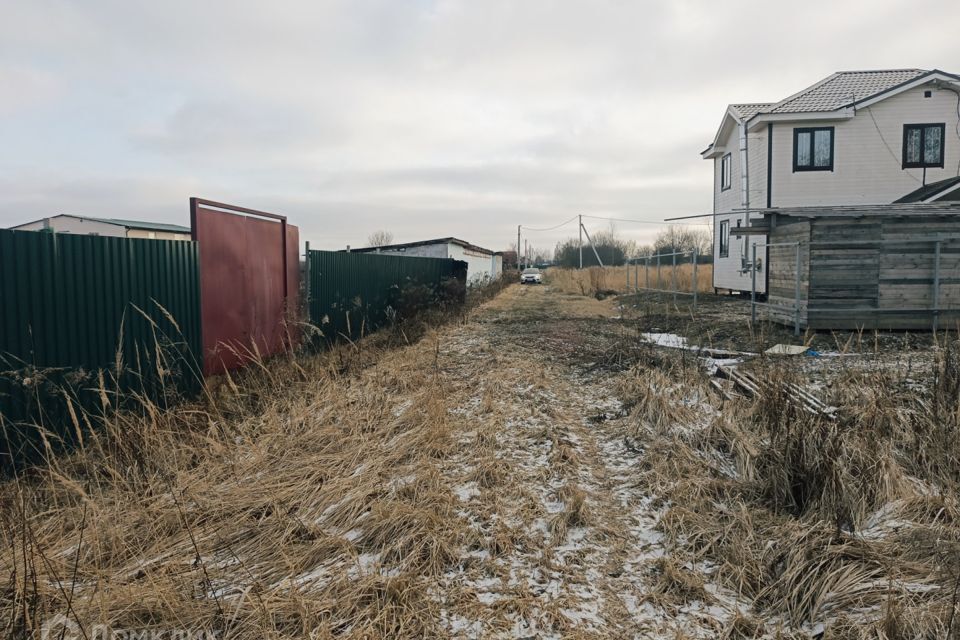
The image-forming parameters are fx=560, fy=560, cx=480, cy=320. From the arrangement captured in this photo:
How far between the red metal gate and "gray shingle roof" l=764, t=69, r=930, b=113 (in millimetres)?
16640

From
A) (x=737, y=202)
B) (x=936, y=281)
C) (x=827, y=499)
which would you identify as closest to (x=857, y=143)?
(x=737, y=202)

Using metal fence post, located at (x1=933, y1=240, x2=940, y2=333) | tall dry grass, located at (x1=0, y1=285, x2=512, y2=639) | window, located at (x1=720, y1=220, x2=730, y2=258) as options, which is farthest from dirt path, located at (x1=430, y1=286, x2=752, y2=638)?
window, located at (x1=720, y1=220, x2=730, y2=258)

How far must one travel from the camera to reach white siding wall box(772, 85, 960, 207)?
17547 mm

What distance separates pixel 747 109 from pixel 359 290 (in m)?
16.8

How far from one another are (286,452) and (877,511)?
12.4ft

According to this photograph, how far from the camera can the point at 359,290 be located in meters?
10.4

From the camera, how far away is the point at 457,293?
16453 millimetres

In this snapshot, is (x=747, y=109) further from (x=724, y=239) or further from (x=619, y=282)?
(x=619, y=282)

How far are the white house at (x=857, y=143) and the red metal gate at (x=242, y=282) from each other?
15950 mm

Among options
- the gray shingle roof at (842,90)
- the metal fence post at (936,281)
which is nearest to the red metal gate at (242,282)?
the metal fence post at (936,281)

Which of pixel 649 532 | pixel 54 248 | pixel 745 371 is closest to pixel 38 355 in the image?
pixel 54 248

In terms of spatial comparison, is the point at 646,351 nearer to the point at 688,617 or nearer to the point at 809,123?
the point at 688,617

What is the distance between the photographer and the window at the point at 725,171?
21422 millimetres

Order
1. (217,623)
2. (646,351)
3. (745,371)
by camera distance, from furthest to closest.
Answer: (646,351)
(745,371)
(217,623)
